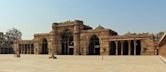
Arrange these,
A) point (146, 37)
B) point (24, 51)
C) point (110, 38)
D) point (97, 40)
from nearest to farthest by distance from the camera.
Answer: point (146, 37), point (110, 38), point (97, 40), point (24, 51)

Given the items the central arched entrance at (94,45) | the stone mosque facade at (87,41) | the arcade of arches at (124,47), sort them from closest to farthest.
A: the stone mosque facade at (87,41) → the arcade of arches at (124,47) → the central arched entrance at (94,45)

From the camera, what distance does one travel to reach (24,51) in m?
106

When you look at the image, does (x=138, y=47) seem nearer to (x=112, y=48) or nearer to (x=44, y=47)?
(x=112, y=48)

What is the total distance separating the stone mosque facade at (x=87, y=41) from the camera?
7356cm

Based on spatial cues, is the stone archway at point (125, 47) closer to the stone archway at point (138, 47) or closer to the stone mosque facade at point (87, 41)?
the stone mosque facade at point (87, 41)

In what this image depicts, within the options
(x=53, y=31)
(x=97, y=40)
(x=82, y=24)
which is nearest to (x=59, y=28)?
(x=53, y=31)

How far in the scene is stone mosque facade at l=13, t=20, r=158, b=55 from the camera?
241 ft

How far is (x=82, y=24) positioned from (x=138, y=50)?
18514 mm

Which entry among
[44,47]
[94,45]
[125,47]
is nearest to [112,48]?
[125,47]

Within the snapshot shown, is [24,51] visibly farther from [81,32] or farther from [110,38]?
[110,38]

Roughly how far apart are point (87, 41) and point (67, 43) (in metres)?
9.28
